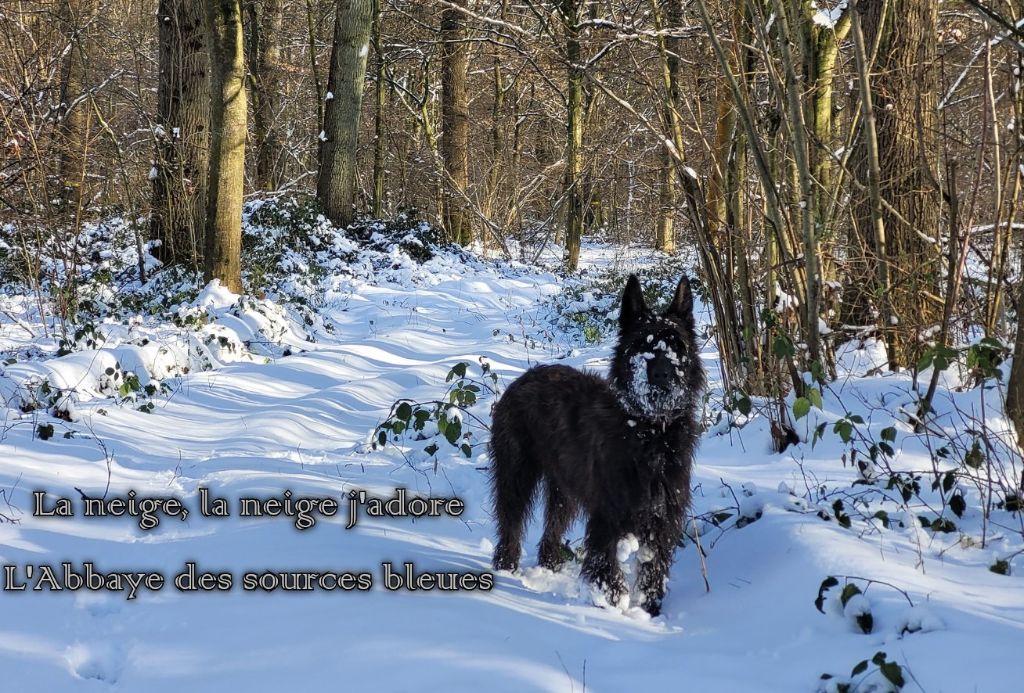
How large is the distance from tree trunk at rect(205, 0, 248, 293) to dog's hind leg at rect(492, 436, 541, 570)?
300 inches

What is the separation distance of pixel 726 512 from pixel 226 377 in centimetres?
594

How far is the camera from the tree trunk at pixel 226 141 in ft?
33.8

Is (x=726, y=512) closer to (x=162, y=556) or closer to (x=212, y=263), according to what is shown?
(x=162, y=556)

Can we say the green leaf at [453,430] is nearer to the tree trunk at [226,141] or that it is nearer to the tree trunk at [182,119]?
the tree trunk at [226,141]

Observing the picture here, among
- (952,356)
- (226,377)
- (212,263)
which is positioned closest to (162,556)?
(952,356)

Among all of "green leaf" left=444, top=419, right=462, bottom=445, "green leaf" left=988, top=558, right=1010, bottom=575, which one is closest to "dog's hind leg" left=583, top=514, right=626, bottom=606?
"green leaf" left=444, top=419, right=462, bottom=445

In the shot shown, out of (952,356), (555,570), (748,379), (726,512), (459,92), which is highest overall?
(459,92)

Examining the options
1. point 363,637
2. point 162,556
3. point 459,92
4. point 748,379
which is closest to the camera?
point 363,637

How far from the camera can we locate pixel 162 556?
4078 millimetres

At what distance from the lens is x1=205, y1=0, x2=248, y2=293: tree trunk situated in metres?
10.3

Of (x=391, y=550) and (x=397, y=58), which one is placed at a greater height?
Answer: (x=397, y=58)

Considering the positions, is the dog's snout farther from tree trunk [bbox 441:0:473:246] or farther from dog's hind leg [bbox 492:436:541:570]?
tree trunk [bbox 441:0:473:246]

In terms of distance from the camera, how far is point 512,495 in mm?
4672

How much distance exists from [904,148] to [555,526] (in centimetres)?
465
